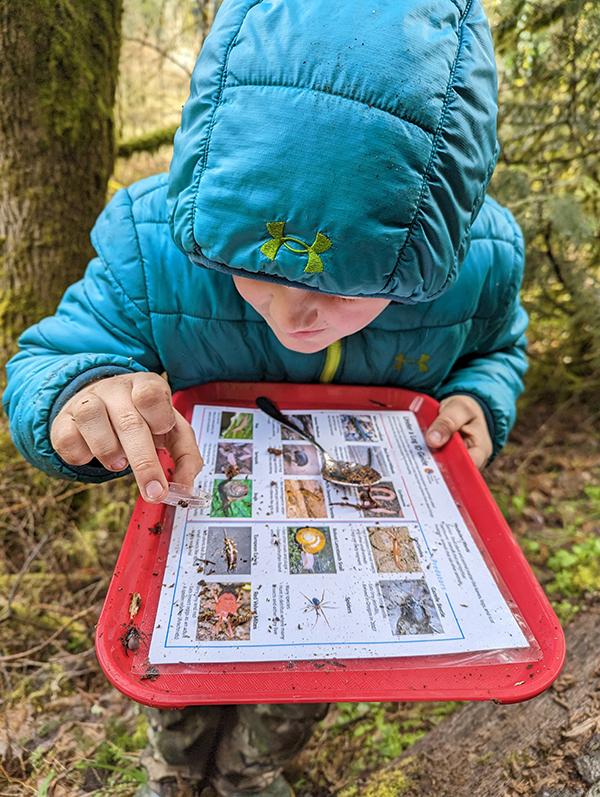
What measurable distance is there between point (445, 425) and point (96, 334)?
0.84 meters

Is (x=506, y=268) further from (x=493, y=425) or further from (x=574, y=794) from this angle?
(x=574, y=794)

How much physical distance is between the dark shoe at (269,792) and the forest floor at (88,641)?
0.38 ft

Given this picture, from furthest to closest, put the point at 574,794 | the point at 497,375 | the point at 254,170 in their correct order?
the point at 497,375 → the point at 574,794 → the point at 254,170

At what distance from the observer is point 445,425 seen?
1350mm

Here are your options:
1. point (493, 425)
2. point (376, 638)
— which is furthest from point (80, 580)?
point (493, 425)

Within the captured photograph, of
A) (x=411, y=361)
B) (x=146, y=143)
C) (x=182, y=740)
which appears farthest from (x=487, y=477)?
(x=146, y=143)

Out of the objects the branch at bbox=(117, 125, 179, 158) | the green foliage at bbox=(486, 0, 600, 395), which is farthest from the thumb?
the branch at bbox=(117, 125, 179, 158)

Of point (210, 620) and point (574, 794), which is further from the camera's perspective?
point (574, 794)

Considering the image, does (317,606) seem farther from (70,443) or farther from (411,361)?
(411,361)

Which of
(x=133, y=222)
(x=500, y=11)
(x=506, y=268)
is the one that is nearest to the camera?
(x=133, y=222)

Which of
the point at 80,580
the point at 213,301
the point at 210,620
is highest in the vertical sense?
the point at 213,301

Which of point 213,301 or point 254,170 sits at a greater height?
point 254,170

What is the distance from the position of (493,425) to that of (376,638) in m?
0.79

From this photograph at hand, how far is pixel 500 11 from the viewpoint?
1.82 meters
